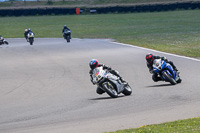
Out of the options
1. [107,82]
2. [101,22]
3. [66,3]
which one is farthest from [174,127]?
[66,3]

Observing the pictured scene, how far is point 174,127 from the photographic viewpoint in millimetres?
8242

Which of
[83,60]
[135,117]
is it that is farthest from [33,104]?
[83,60]

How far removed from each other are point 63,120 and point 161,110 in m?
2.34

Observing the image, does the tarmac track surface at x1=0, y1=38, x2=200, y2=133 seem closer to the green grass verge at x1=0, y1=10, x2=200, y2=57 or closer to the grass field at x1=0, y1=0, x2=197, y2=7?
the green grass verge at x1=0, y1=10, x2=200, y2=57

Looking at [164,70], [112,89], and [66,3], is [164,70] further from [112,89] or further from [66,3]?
[66,3]

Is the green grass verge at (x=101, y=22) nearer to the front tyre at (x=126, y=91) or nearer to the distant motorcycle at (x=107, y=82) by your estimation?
the front tyre at (x=126, y=91)

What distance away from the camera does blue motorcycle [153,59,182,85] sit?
47.3 ft

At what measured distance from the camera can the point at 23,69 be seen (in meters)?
20.7

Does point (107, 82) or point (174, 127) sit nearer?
point (174, 127)

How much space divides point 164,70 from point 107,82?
267cm

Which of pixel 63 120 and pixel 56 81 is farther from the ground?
pixel 63 120

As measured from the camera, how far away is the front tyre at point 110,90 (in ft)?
41.3

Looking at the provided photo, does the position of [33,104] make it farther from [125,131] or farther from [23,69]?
[23,69]

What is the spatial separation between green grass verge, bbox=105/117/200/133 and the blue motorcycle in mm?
5542
